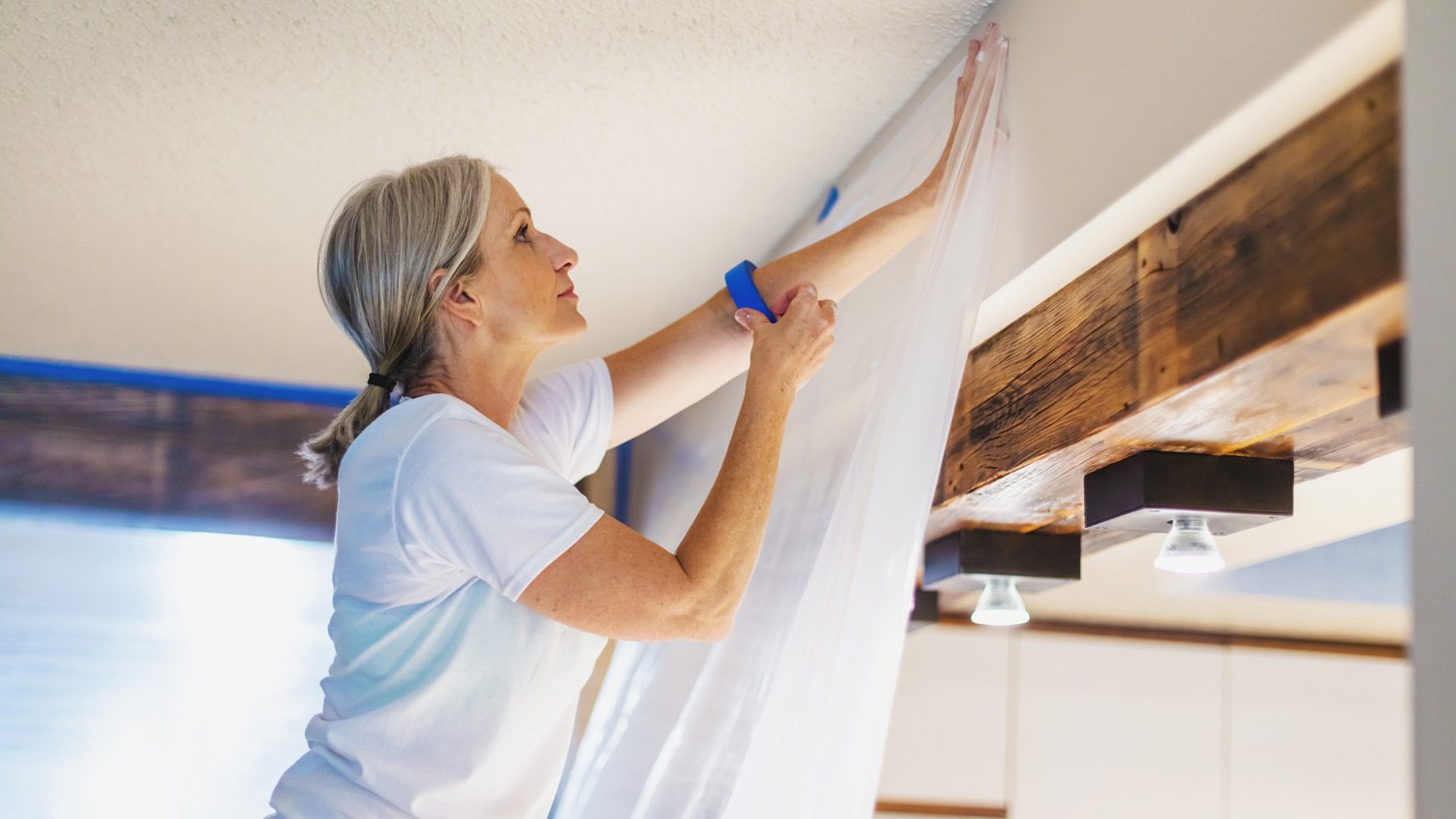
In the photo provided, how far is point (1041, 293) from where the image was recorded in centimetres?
148

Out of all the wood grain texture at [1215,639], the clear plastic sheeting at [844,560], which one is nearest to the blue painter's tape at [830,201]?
the clear plastic sheeting at [844,560]

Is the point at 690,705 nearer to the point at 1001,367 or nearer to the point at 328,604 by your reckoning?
the point at 1001,367

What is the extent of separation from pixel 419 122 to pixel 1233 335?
1.27 m

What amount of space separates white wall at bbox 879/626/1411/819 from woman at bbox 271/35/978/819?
2.28 meters

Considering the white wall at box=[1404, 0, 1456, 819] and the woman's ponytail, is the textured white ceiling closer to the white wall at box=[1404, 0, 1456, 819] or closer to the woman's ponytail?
the woman's ponytail

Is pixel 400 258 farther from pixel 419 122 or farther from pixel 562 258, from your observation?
pixel 419 122

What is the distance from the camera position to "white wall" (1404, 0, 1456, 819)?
28.1 inches

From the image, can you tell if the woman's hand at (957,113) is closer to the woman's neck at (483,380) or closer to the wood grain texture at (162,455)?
the woman's neck at (483,380)

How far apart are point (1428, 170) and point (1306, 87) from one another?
0.24m

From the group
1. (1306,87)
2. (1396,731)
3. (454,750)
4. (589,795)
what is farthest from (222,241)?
(1396,731)

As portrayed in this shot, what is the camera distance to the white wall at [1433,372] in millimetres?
714

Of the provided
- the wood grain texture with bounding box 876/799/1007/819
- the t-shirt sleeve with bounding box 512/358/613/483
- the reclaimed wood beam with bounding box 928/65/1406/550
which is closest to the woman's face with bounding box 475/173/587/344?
the t-shirt sleeve with bounding box 512/358/613/483

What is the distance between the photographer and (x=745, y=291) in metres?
1.53

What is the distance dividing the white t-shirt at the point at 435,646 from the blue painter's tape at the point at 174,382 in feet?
7.22
